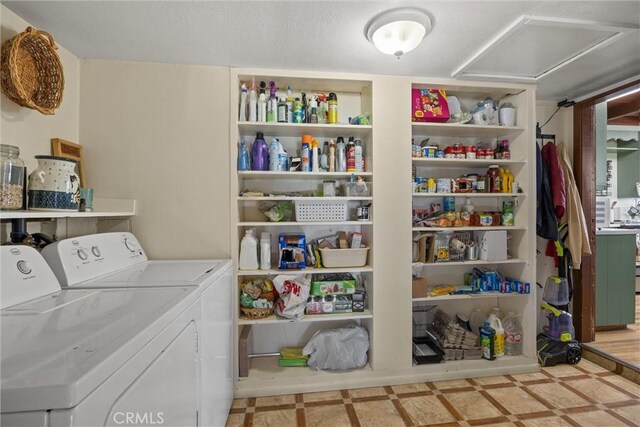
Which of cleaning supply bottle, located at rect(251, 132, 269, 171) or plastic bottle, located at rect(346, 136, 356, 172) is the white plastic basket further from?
cleaning supply bottle, located at rect(251, 132, 269, 171)

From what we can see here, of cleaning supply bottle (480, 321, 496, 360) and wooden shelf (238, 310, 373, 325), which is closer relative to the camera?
wooden shelf (238, 310, 373, 325)

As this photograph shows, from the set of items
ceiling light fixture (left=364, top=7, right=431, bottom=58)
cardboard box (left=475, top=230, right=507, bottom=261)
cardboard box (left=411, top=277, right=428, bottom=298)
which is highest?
ceiling light fixture (left=364, top=7, right=431, bottom=58)

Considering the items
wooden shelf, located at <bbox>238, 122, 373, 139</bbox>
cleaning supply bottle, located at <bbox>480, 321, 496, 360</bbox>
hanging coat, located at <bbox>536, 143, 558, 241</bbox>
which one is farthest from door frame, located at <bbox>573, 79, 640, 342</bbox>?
wooden shelf, located at <bbox>238, 122, 373, 139</bbox>

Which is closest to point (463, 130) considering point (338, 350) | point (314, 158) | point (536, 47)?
point (536, 47)

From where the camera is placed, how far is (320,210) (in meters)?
1.97

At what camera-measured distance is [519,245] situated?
227 cm

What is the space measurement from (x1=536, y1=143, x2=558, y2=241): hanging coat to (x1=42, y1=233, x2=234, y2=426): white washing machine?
2.50 meters

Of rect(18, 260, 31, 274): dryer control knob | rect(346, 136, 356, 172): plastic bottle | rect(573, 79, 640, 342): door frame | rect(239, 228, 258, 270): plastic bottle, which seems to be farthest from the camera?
rect(573, 79, 640, 342): door frame

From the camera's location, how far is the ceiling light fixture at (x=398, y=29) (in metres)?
1.38

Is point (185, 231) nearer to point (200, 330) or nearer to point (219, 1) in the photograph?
point (200, 330)

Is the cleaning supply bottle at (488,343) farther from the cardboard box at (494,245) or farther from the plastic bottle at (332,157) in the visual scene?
the plastic bottle at (332,157)

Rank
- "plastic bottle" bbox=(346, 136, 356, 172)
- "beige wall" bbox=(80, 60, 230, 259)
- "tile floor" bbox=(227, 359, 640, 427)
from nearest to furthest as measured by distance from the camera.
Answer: "tile floor" bbox=(227, 359, 640, 427), "beige wall" bbox=(80, 60, 230, 259), "plastic bottle" bbox=(346, 136, 356, 172)

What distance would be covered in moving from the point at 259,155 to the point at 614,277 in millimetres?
3486

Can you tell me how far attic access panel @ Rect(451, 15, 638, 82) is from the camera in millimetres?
1484
